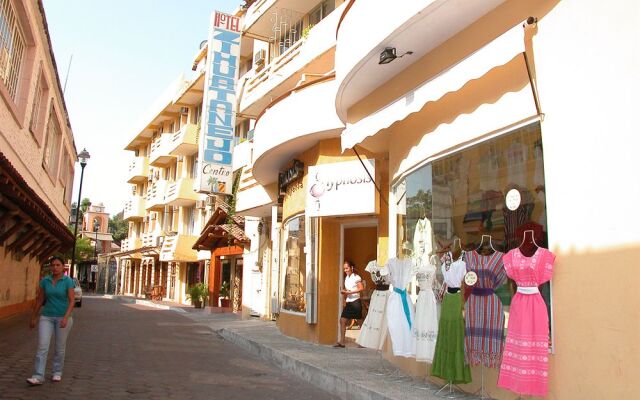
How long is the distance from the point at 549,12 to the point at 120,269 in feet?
168

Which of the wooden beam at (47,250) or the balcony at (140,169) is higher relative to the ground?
the balcony at (140,169)

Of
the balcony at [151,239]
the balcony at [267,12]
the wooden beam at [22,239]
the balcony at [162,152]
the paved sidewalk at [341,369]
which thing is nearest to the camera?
the paved sidewalk at [341,369]

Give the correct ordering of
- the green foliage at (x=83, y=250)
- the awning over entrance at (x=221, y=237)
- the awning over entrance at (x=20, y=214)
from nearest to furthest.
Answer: the awning over entrance at (x=20, y=214) < the awning over entrance at (x=221, y=237) < the green foliage at (x=83, y=250)

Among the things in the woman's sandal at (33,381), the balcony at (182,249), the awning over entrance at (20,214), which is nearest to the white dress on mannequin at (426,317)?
the woman's sandal at (33,381)

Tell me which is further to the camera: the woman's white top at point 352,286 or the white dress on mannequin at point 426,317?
the woman's white top at point 352,286

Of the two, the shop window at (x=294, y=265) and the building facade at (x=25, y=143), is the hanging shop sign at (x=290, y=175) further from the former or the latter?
the building facade at (x=25, y=143)

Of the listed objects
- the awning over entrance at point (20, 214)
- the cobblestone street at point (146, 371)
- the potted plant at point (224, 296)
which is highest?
the awning over entrance at point (20, 214)

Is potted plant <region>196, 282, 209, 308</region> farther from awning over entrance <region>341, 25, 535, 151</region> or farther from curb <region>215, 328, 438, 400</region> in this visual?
Answer: awning over entrance <region>341, 25, 535, 151</region>

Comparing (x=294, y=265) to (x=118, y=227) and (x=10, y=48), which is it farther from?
(x=118, y=227)

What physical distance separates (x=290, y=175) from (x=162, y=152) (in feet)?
80.3

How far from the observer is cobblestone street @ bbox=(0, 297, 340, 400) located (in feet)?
22.5

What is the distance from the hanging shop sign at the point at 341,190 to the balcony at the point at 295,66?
13.5ft

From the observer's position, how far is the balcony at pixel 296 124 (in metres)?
11.3

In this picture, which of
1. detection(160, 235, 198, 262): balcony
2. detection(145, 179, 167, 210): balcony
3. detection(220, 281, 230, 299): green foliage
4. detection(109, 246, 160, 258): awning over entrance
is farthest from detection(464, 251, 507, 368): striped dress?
detection(109, 246, 160, 258): awning over entrance
